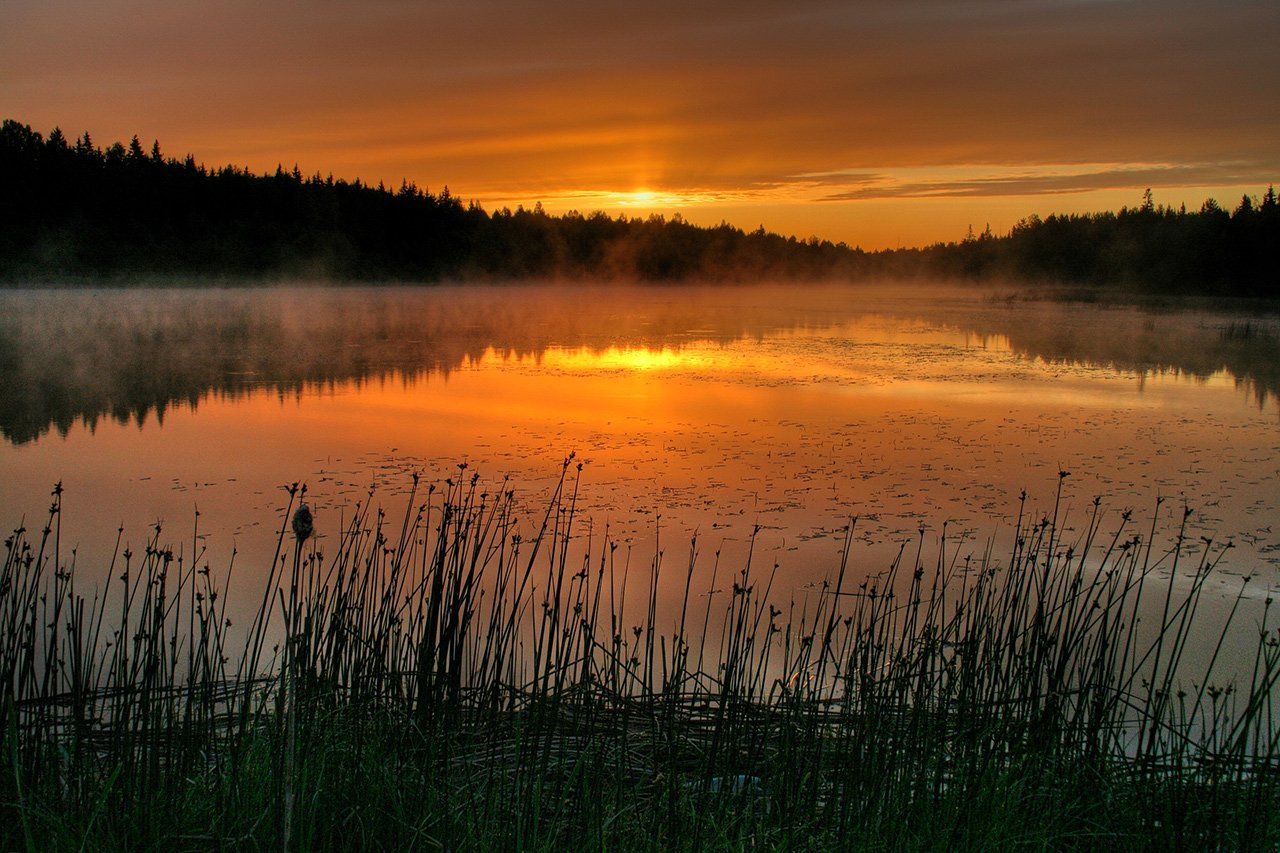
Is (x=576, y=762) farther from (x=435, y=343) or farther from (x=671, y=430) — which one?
(x=435, y=343)

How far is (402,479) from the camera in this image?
6480 millimetres

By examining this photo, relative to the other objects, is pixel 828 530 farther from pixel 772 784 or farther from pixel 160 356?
pixel 160 356

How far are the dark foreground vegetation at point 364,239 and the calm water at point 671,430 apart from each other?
1158 inches

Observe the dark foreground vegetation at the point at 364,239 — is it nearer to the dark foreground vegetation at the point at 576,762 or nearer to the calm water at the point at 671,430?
the calm water at the point at 671,430

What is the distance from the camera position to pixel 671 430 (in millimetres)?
8508

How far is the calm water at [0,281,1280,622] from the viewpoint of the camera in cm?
566

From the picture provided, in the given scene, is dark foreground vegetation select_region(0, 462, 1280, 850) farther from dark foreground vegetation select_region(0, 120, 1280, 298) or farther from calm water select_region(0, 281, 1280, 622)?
dark foreground vegetation select_region(0, 120, 1280, 298)

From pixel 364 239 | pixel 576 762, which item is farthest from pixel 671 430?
pixel 364 239

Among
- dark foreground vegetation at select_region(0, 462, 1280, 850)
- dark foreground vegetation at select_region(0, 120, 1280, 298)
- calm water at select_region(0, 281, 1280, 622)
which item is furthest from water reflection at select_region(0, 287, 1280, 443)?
dark foreground vegetation at select_region(0, 120, 1280, 298)

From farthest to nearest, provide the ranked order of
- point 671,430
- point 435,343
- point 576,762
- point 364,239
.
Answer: point 364,239, point 435,343, point 671,430, point 576,762

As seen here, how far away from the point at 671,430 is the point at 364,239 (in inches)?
2047

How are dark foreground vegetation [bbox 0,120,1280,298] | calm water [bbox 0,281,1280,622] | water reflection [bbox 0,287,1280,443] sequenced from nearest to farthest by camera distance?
calm water [bbox 0,281,1280,622], water reflection [bbox 0,287,1280,443], dark foreground vegetation [bbox 0,120,1280,298]

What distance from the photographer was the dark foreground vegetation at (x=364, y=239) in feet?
142

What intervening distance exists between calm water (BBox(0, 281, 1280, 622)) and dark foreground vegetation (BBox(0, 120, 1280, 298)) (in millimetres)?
29417
